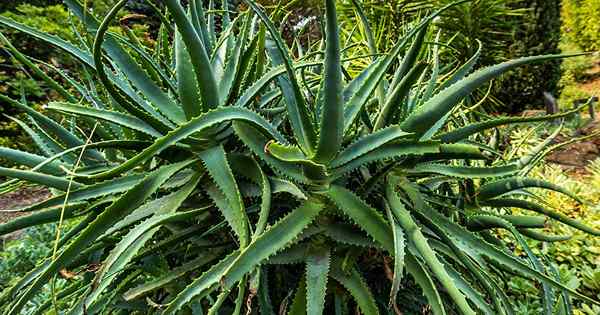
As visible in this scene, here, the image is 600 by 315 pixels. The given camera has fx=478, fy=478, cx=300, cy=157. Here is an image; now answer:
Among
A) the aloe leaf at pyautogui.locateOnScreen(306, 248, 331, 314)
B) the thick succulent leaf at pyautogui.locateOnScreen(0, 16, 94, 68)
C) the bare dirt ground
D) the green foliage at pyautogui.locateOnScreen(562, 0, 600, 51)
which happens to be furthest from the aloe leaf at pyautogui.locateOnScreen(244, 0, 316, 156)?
the green foliage at pyautogui.locateOnScreen(562, 0, 600, 51)

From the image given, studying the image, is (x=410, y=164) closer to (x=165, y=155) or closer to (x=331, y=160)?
(x=331, y=160)

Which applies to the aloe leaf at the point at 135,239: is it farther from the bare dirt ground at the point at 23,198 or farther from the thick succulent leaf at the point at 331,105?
the bare dirt ground at the point at 23,198

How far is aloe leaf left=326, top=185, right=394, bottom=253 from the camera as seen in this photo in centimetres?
91

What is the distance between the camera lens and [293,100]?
1.07 meters

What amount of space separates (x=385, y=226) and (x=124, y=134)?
0.69 m

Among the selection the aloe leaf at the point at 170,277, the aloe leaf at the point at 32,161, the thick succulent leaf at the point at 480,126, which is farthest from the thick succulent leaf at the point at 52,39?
the thick succulent leaf at the point at 480,126

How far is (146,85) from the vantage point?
3.57ft

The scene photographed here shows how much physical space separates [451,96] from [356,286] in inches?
16.9

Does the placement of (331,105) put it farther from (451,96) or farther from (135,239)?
(135,239)

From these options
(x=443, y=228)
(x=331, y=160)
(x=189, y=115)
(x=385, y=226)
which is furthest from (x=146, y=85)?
(x=443, y=228)

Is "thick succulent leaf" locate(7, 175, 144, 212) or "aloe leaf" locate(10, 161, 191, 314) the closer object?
"aloe leaf" locate(10, 161, 191, 314)

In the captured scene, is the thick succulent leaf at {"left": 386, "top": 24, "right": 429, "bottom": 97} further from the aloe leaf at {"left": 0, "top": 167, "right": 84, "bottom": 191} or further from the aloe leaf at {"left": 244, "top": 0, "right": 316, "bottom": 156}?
the aloe leaf at {"left": 0, "top": 167, "right": 84, "bottom": 191}

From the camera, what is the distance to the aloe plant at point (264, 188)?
2.93 feet

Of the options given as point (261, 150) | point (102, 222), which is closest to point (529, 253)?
Answer: point (261, 150)
